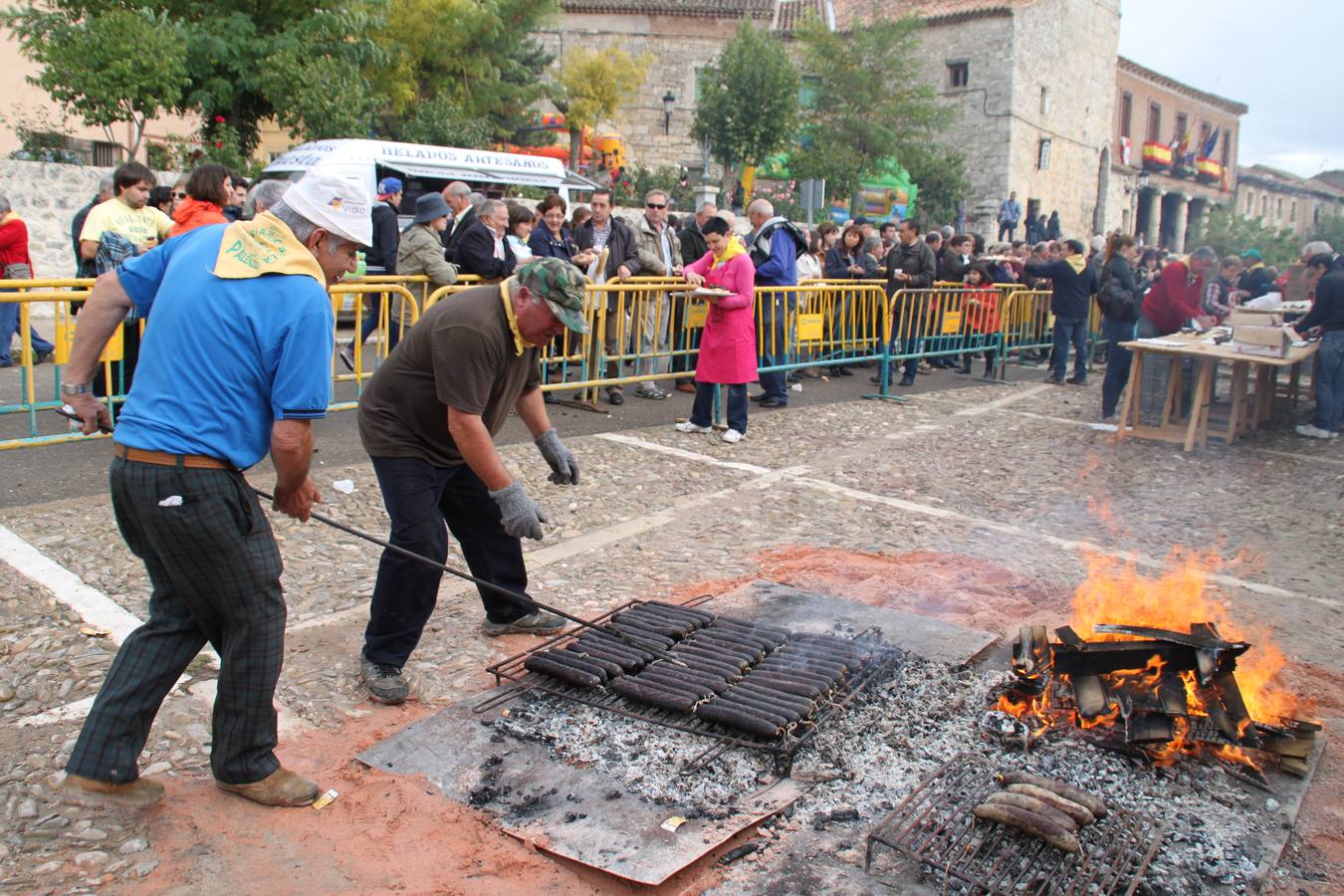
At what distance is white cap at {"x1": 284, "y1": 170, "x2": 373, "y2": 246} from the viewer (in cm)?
314

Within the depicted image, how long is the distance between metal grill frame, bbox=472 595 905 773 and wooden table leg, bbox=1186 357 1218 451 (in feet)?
22.3

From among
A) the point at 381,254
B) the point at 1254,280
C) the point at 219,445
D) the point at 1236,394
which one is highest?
the point at 1254,280

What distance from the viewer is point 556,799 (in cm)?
346

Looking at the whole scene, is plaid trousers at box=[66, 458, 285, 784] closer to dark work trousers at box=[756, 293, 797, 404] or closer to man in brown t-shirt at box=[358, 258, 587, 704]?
man in brown t-shirt at box=[358, 258, 587, 704]

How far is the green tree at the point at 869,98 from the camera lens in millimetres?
33594

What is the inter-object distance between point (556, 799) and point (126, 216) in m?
6.59

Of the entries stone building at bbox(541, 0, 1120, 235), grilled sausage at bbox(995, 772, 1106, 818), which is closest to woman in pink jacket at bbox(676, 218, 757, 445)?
grilled sausage at bbox(995, 772, 1106, 818)

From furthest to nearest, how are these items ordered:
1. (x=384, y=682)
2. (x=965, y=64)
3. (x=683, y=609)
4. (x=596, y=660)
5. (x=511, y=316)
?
(x=965, y=64) → (x=683, y=609) → (x=596, y=660) → (x=384, y=682) → (x=511, y=316)

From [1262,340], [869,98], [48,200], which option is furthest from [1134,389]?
[869,98]

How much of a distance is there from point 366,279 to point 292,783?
519cm

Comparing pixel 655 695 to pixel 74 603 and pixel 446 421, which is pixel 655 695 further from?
pixel 74 603

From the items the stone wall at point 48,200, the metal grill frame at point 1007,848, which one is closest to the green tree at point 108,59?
the stone wall at point 48,200

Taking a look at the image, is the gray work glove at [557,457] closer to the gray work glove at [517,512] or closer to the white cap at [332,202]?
the gray work glove at [517,512]

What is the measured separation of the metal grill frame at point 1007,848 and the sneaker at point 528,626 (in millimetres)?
2028
